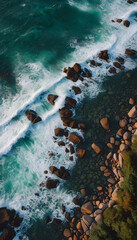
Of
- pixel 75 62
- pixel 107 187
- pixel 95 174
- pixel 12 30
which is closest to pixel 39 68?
pixel 75 62

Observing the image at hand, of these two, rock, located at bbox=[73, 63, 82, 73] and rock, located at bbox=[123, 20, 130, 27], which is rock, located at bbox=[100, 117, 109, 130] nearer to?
rock, located at bbox=[73, 63, 82, 73]

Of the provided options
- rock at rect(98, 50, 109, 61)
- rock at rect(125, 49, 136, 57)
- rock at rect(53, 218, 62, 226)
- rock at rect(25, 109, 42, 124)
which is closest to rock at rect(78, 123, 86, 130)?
rock at rect(25, 109, 42, 124)

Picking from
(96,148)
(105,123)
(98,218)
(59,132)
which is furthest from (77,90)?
(98,218)

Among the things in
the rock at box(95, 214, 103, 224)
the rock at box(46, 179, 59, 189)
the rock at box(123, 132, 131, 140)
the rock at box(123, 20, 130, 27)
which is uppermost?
the rock at box(123, 20, 130, 27)

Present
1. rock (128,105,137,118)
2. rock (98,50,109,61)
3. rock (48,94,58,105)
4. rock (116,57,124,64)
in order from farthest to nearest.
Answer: rock (98,50,109,61) → rock (116,57,124,64) → rock (48,94,58,105) → rock (128,105,137,118)

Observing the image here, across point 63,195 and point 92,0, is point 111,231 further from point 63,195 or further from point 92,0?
point 92,0

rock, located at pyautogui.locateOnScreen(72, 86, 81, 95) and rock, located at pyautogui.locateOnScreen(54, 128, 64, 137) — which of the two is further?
rock, located at pyautogui.locateOnScreen(72, 86, 81, 95)

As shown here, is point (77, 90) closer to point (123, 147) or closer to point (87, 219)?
point (123, 147)
